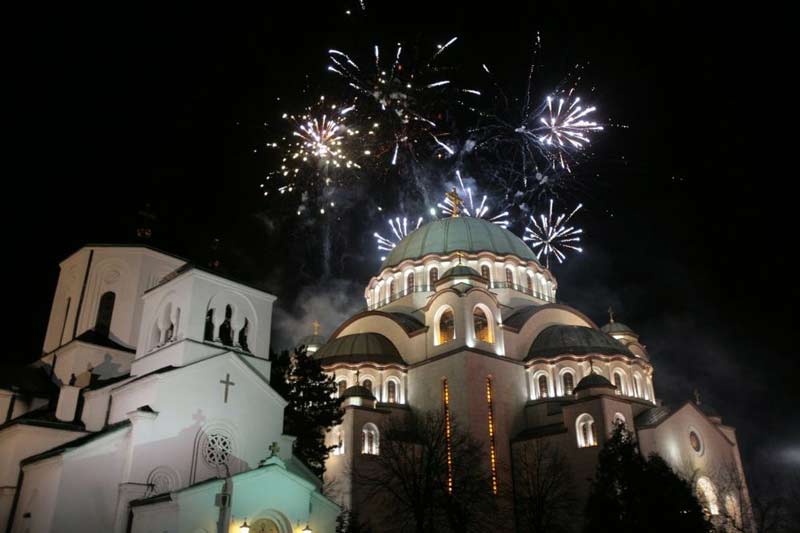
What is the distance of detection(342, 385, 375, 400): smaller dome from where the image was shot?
30.3m

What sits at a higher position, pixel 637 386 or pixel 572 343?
pixel 572 343

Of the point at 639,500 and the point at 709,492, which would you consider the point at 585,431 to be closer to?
the point at 709,492

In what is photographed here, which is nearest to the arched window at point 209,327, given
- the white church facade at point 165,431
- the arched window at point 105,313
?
the white church facade at point 165,431

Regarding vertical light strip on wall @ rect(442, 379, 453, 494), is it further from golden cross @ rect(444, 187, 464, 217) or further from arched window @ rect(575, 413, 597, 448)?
golden cross @ rect(444, 187, 464, 217)

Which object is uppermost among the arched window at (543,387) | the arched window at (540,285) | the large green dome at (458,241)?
the large green dome at (458,241)

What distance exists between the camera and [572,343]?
33.3 m

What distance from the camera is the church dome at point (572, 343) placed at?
32.8 m

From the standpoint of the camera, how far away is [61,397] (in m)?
21.3

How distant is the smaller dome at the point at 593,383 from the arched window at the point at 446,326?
6506mm

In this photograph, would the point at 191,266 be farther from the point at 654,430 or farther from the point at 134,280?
the point at 654,430

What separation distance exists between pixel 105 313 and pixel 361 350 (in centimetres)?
1284

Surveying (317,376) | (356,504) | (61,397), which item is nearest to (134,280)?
(61,397)

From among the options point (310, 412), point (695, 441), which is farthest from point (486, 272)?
point (310, 412)

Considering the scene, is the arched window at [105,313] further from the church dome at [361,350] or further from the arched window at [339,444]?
the church dome at [361,350]
